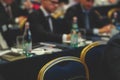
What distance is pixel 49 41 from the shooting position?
412cm

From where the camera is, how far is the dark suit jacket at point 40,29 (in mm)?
4055

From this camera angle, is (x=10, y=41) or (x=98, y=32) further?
(x=10, y=41)

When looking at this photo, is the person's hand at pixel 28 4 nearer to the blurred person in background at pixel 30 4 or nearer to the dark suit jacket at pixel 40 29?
the blurred person in background at pixel 30 4

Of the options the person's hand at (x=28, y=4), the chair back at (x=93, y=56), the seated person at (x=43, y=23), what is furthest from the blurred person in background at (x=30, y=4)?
the chair back at (x=93, y=56)

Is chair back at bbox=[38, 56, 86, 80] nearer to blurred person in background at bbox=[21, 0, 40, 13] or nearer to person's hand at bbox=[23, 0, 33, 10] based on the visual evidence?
blurred person in background at bbox=[21, 0, 40, 13]

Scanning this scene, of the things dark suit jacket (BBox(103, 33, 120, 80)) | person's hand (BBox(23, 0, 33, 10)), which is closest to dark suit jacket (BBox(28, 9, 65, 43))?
dark suit jacket (BBox(103, 33, 120, 80))

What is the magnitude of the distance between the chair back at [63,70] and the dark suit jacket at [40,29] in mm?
1595

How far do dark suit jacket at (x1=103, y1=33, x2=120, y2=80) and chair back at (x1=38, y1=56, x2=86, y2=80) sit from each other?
0.70 ft

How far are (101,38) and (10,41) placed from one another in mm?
1522

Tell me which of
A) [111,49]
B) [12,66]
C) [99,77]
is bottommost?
[99,77]

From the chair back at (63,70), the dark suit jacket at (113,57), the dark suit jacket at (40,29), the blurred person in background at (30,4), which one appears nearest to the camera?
the chair back at (63,70)

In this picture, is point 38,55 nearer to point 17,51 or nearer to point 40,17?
point 17,51

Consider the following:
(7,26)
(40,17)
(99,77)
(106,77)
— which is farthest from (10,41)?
(106,77)

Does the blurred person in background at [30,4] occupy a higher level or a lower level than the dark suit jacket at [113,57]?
higher
